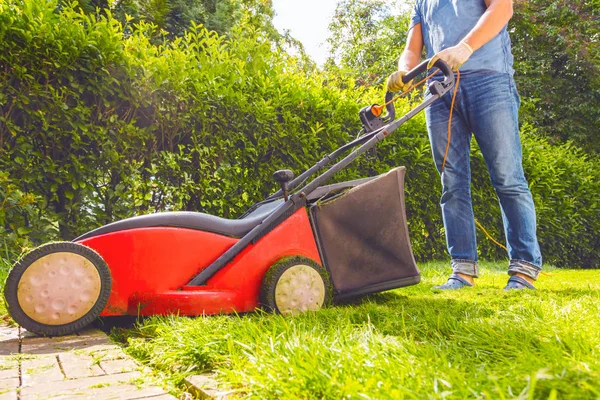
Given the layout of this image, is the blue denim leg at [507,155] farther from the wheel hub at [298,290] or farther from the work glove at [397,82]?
the wheel hub at [298,290]

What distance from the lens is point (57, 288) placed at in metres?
1.95

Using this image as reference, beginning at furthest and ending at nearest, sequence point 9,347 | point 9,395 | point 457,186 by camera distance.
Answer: point 457,186 < point 9,347 < point 9,395

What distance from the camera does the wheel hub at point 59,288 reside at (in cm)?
192

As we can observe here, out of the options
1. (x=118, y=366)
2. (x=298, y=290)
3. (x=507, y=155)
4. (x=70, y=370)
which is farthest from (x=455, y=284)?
(x=70, y=370)

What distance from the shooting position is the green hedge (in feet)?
10.8

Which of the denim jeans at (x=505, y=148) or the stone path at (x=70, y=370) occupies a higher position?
the denim jeans at (x=505, y=148)

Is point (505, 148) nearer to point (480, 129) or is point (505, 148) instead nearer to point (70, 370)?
point (480, 129)

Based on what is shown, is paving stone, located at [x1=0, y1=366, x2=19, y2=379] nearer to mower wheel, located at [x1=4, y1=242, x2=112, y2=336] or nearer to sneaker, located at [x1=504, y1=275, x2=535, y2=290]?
mower wheel, located at [x1=4, y1=242, x2=112, y2=336]

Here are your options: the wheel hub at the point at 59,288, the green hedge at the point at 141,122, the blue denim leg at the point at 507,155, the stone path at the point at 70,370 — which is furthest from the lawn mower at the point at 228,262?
the green hedge at the point at 141,122

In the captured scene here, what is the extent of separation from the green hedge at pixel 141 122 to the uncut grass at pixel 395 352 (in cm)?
166

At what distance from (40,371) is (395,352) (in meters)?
1.04

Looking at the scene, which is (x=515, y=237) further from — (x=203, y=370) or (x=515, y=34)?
(x=515, y=34)

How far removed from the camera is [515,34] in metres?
13.6

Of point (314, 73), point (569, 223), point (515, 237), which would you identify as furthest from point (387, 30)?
point (515, 237)
